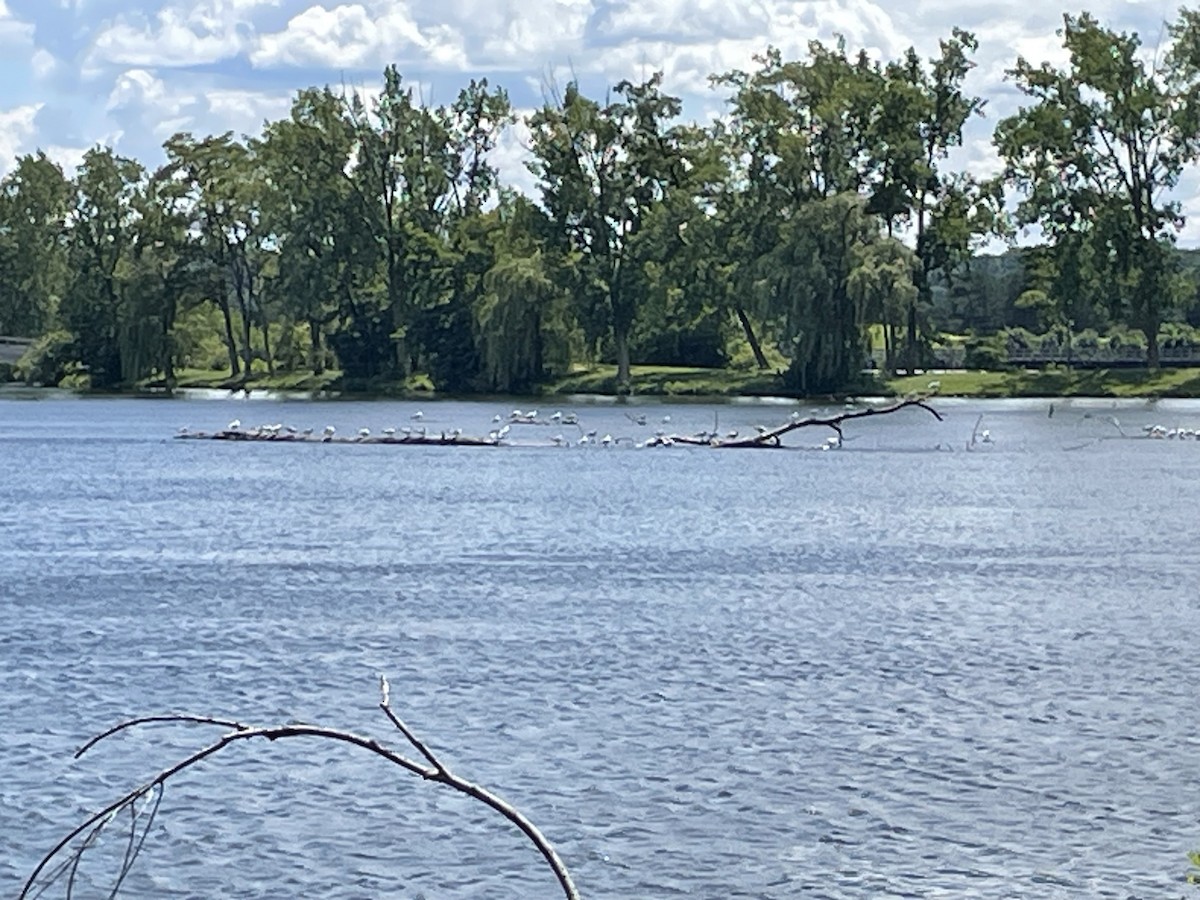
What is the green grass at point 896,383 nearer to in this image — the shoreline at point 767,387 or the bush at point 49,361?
the shoreline at point 767,387

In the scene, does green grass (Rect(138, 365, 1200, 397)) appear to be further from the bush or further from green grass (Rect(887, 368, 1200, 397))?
the bush

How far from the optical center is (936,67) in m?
99.0

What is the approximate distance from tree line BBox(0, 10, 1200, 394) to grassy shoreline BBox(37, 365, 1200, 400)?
0.99 meters

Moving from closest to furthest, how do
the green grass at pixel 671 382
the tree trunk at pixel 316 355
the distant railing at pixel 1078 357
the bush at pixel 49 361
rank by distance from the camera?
1. the green grass at pixel 671 382
2. the distant railing at pixel 1078 357
3. the tree trunk at pixel 316 355
4. the bush at pixel 49 361

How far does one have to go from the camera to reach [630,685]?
23.5m

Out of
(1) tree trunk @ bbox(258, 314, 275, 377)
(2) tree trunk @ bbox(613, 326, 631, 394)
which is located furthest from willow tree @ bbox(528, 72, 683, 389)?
(1) tree trunk @ bbox(258, 314, 275, 377)

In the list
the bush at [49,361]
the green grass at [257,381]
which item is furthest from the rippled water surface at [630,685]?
the bush at [49,361]

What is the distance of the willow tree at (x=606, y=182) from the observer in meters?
98.6

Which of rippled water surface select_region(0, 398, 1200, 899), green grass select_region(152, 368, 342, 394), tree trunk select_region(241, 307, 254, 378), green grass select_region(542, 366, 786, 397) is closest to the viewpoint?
rippled water surface select_region(0, 398, 1200, 899)

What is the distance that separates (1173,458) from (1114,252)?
34057 millimetres

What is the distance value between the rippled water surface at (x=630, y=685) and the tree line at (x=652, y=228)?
142 ft

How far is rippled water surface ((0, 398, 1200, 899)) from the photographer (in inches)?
641

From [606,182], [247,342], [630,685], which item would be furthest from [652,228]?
[630,685]

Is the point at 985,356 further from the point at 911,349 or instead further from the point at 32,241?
the point at 32,241
